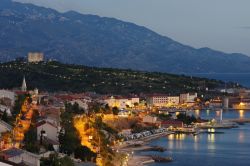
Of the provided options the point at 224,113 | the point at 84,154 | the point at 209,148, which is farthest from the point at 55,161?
the point at 224,113

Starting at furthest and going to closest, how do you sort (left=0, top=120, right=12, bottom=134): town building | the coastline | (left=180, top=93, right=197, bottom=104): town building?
1. (left=180, top=93, right=197, bottom=104): town building
2. the coastline
3. (left=0, top=120, right=12, bottom=134): town building

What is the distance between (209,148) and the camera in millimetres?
30719

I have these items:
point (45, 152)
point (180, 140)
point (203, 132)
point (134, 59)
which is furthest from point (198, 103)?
point (134, 59)

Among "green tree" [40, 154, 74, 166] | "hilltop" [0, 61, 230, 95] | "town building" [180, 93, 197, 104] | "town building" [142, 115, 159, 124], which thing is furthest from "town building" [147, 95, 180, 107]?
"green tree" [40, 154, 74, 166]

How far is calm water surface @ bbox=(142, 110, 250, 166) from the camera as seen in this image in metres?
26.2

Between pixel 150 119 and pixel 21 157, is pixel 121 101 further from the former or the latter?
pixel 21 157

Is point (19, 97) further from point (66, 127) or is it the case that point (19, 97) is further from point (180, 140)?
point (180, 140)

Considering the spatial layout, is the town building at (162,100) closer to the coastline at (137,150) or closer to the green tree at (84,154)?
the coastline at (137,150)

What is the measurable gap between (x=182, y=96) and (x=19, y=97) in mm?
35289

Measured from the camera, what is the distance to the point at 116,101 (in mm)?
48938

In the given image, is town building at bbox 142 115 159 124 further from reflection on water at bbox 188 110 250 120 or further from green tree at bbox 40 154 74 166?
green tree at bbox 40 154 74 166

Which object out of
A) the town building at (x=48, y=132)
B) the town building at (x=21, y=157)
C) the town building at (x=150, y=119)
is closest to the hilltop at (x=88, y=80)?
the town building at (x=150, y=119)

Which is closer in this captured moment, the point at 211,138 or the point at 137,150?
the point at 137,150

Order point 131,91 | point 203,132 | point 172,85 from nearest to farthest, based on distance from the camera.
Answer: point 203,132 → point 131,91 → point 172,85
